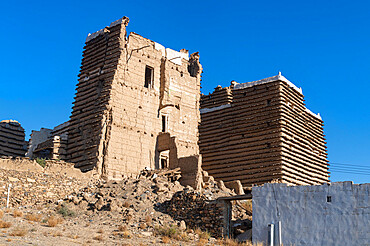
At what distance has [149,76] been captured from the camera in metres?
29.2

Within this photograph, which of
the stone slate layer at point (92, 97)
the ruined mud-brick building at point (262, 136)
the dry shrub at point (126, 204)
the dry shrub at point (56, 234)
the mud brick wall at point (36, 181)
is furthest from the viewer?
the ruined mud-brick building at point (262, 136)

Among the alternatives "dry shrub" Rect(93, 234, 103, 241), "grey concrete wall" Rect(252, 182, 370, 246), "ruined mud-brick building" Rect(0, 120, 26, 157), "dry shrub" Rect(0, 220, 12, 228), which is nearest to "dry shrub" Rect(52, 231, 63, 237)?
"dry shrub" Rect(93, 234, 103, 241)

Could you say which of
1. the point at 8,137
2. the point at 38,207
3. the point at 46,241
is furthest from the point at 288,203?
the point at 8,137

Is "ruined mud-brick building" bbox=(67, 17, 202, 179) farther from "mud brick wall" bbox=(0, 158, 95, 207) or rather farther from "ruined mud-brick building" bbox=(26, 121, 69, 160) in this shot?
"mud brick wall" bbox=(0, 158, 95, 207)

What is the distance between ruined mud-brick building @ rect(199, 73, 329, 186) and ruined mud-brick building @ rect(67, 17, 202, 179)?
2.84 meters

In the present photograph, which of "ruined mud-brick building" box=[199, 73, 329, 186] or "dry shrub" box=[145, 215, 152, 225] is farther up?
"ruined mud-brick building" box=[199, 73, 329, 186]

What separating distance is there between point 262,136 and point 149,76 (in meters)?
8.11

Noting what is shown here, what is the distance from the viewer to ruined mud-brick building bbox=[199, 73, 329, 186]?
28.7 m

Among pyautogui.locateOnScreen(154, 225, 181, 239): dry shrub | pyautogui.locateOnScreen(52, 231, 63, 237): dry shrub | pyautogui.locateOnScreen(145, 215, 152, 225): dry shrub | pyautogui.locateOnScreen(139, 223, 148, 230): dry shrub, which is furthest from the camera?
pyautogui.locateOnScreen(145, 215, 152, 225): dry shrub

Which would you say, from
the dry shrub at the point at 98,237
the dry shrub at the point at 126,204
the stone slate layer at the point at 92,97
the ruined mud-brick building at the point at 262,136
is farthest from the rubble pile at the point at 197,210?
the ruined mud-brick building at the point at 262,136

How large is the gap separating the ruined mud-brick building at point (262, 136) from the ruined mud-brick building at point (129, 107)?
2843 mm

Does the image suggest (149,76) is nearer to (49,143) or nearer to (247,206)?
(49,143)

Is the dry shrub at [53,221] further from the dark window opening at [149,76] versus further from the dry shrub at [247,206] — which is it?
the dark window opening at [149,76]

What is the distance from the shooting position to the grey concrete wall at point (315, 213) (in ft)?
57.2
